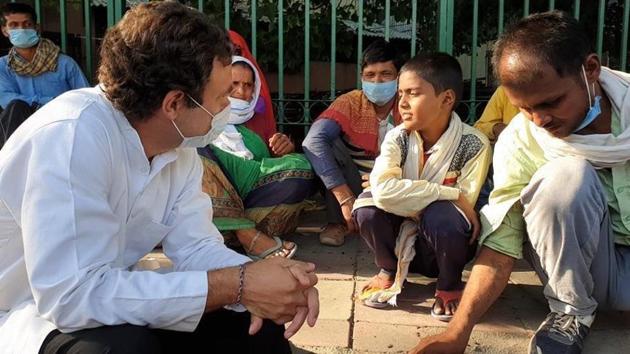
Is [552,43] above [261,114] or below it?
above

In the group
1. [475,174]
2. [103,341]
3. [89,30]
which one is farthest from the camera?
[89,30]

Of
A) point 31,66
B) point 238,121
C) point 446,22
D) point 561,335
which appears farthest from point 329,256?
point 31,66

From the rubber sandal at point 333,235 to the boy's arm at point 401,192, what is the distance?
907mm

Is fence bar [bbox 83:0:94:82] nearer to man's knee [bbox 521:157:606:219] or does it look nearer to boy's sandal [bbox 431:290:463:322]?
boy's sandal [bbox 431:290:463:322]

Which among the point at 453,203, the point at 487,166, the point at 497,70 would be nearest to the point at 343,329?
the point at 453,203

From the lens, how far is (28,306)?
1.70m

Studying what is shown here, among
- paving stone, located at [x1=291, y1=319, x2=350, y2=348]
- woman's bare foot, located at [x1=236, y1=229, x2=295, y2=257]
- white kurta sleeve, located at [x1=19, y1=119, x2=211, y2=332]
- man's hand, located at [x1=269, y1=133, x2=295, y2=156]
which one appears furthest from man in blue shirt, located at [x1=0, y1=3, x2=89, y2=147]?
white kurta sleeve, located at [x1=19, y1=119, x2=211, y2=332]

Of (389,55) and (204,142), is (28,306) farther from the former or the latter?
A: (389,55)

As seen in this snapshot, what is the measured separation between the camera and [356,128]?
369cm

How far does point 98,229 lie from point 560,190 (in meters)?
1.53

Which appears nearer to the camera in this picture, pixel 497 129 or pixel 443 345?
pixel 443 345

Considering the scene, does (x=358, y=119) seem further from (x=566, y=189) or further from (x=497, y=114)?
(x=566, y=189)

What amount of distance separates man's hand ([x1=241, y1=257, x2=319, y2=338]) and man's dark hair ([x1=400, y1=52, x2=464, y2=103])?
4.62ft

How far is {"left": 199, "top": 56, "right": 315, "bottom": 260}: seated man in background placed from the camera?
345 centimetres
